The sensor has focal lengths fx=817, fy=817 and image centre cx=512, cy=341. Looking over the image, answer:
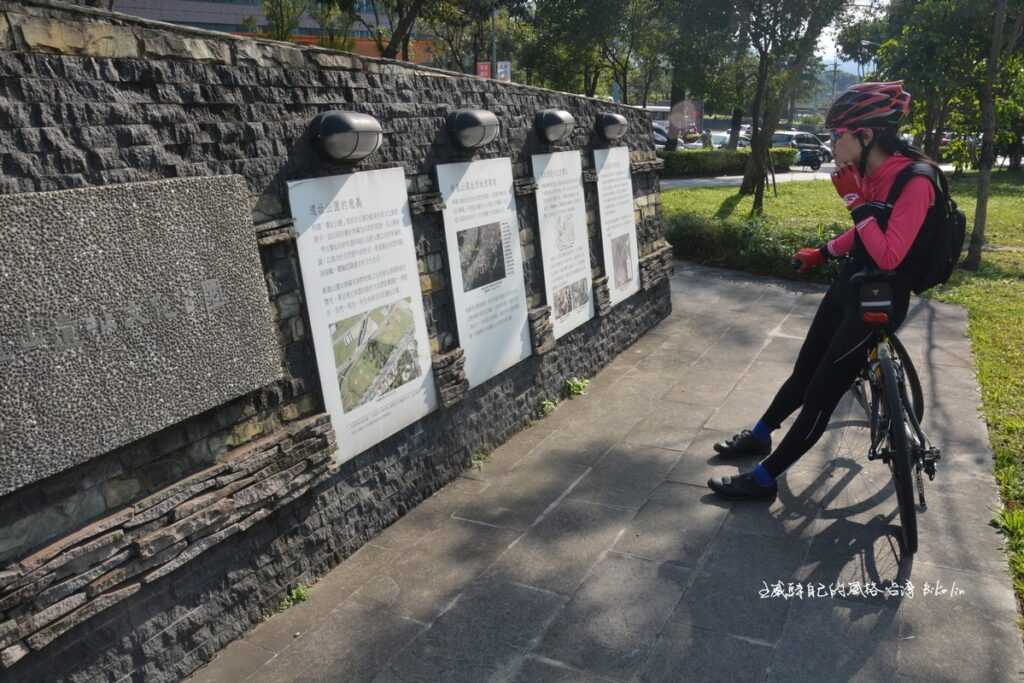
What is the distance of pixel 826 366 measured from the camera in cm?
424

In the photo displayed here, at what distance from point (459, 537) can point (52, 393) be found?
2285mm

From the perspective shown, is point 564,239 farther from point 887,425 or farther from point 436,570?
point 436,570

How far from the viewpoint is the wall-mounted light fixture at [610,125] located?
720cm

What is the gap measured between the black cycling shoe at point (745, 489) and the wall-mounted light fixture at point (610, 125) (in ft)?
12.2

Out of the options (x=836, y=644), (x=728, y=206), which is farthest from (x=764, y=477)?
(x=728, y=206)

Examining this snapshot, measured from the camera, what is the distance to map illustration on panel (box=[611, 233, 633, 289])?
7543mm

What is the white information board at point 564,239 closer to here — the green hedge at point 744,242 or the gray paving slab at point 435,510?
the gray paving slab at point 435,510

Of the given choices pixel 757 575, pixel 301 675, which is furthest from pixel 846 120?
pixel 301 675

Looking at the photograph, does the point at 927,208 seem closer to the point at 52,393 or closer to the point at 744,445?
the point at 744,445

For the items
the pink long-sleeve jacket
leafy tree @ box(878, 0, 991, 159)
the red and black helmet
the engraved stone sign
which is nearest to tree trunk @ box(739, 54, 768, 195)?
leafy tree @ box(878, 0, 991, 159)

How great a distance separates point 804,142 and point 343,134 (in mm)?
40425

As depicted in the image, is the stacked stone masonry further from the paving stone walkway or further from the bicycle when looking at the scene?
the bicycle

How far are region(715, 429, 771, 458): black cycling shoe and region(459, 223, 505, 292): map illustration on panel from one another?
1.88m

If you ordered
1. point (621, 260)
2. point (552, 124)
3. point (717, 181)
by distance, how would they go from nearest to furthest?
1. point (552, 124)
2. point (621, 260)
3. point (717, 181)
